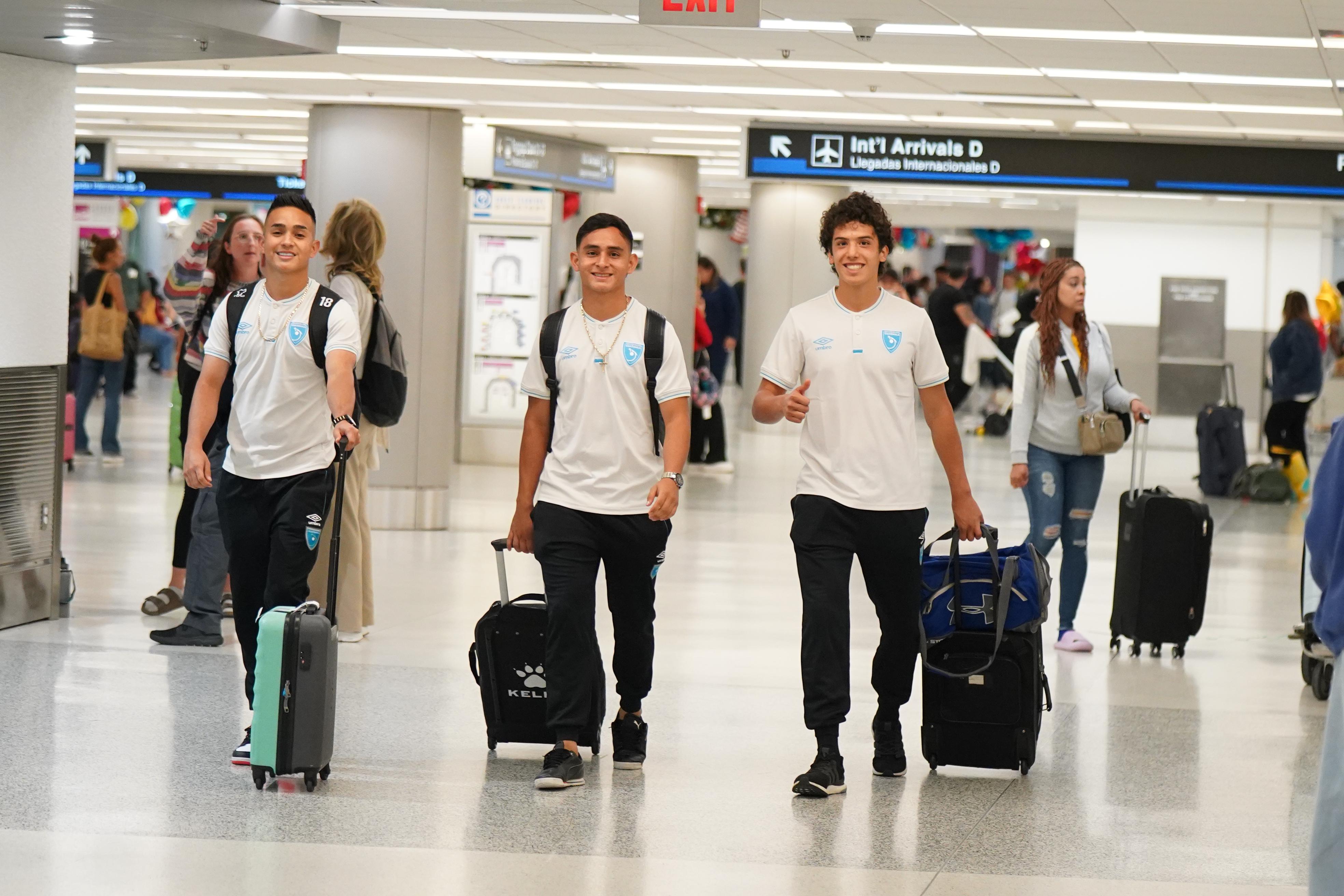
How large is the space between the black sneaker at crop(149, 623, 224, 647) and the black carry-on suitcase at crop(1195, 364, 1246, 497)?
34.3 feet

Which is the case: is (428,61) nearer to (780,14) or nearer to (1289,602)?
(780,14)

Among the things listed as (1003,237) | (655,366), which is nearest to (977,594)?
(655,366)

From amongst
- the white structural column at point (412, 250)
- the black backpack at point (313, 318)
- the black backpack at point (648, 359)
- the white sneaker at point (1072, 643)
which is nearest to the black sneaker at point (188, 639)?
the black backpack at point (313, 318)

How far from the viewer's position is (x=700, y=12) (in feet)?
22.6

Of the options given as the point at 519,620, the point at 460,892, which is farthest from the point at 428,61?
the point at 460,892

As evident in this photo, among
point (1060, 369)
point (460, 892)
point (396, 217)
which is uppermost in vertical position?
point (396, 217)

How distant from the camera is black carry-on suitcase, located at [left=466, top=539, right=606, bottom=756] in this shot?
17.6 feet

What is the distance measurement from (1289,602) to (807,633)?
→ 5.30m

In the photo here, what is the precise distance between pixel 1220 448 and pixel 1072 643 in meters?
8.14

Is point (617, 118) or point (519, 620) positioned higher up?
point (617, 118)

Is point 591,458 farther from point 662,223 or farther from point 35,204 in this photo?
point 662,223

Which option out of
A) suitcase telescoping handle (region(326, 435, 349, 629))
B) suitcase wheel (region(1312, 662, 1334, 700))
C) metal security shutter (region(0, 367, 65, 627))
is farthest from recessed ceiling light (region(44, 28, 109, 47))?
suitcase wheel (region(1312, 662, 1334, 700))

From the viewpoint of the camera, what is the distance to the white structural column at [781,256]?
68.7 feet

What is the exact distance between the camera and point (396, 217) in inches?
448
